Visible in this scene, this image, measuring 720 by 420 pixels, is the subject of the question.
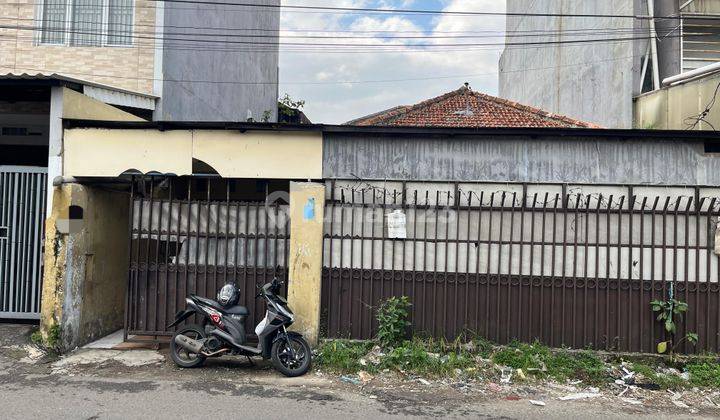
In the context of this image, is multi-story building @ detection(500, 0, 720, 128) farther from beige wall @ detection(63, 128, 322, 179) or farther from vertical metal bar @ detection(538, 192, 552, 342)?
beige wall @ detection(63, 128, 322, 179)

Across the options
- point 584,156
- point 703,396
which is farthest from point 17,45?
point 703,396

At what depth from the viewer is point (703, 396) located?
5.14 metres

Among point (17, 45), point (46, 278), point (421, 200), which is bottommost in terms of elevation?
point (46, 278)

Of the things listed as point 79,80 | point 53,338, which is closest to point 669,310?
point 53,338

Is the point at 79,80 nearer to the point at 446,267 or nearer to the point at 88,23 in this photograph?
the point at 88,23

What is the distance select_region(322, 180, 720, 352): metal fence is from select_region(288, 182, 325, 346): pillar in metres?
0.19

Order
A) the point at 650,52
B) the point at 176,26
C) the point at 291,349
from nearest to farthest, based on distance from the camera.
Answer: the point at 291,349, the point at 176,26, the point at 650,52

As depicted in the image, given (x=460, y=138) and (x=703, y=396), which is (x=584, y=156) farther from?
(x=703, y=396)

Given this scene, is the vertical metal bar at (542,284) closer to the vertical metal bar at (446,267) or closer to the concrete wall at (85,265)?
the vertical metal bar at (446,267)

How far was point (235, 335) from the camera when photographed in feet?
18.9

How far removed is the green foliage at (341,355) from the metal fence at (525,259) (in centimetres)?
24

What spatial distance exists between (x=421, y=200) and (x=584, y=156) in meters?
2.06

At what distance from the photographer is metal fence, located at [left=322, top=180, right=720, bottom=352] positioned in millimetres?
5934

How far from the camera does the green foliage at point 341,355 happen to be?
18.6ft
